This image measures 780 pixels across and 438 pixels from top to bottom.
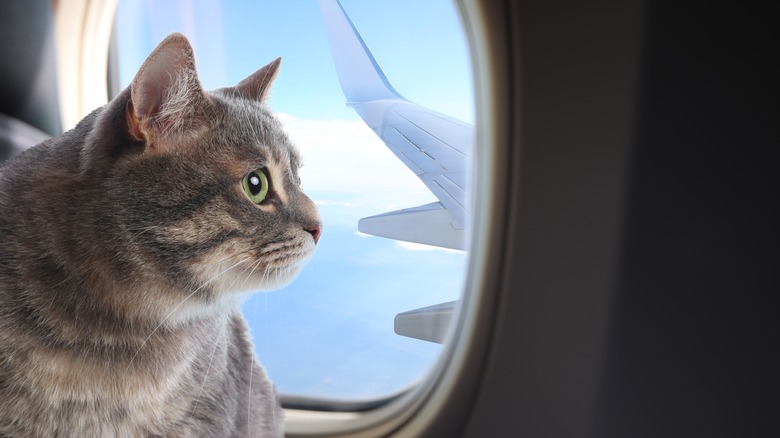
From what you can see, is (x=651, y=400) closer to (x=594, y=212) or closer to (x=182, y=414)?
(x=594, y=212)

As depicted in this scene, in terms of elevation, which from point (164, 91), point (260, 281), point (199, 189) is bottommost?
point (260, 281)

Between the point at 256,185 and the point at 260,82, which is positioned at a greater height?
the point at 260,82

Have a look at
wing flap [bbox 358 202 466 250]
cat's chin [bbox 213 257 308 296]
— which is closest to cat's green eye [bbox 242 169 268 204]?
cat's chin [bbox 213 257 308 296]

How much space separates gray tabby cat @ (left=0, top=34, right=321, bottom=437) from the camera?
0.72m

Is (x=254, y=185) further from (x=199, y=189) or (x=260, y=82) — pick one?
(x=260, y=82)

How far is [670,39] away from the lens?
3.27ft

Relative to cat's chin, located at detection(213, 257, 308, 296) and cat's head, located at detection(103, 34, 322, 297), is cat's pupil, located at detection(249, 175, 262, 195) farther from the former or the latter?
cat's chin, located at detection(213, 257, 308, 296)

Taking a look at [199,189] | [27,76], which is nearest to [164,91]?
[199,189]

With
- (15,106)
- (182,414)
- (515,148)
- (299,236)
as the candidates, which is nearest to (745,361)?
(515,148)

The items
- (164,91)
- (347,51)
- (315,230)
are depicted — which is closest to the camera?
(164,91)

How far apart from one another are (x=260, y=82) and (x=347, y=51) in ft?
0.60

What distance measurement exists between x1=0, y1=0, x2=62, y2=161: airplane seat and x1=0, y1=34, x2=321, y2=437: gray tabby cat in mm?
169

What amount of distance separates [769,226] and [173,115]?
980mm

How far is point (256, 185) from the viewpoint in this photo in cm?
83
